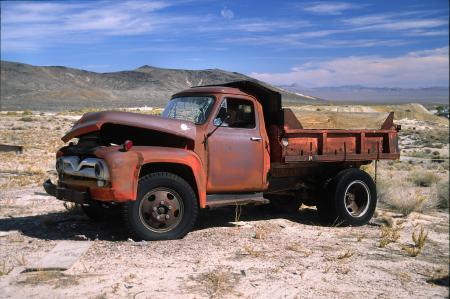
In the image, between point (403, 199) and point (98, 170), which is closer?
point (98, 170)

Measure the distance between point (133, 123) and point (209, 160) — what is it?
126 cm

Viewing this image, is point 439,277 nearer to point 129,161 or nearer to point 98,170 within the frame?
point 129,161

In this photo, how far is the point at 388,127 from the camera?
9523 mm

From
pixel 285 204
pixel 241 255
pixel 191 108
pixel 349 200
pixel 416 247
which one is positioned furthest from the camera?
pixel 285 204

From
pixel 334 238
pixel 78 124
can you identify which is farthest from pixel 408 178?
pixel 78 124

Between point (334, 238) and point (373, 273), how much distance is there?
1708 mm

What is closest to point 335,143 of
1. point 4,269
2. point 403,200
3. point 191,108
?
point 191,108

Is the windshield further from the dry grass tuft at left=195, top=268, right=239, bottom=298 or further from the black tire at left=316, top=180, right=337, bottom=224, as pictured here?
the dry grass tuft at left=195, top=268, right=239, bottom=298

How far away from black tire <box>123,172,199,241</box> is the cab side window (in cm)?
150

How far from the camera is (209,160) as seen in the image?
7684 mm

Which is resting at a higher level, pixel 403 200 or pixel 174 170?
pixel 174 170

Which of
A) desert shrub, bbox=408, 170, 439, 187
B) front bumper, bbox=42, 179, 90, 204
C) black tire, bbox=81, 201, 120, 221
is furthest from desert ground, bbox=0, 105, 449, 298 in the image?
desert shrub, bbox=408, 170, 439, 187

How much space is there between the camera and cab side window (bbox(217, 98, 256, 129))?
8.25 meters

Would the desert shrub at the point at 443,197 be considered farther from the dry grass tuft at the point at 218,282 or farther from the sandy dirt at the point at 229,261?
the dry grass tuft at the point at 218,282
